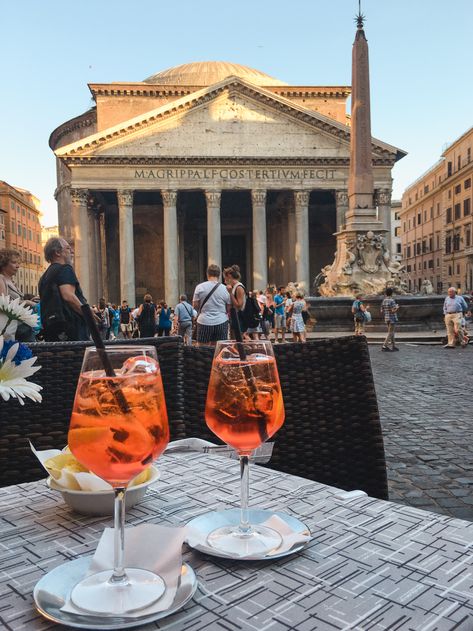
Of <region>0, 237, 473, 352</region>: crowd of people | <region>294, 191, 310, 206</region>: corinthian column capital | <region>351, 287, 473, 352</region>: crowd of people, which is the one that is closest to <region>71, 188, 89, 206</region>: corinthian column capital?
<region>294, 191, 310, 206</region>: corinthian column capital

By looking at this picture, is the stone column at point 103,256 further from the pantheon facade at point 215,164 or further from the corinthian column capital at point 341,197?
the corinthian column capital at point 341,197

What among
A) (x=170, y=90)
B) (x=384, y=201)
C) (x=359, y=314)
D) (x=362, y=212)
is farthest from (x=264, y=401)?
(x=170, y=90)

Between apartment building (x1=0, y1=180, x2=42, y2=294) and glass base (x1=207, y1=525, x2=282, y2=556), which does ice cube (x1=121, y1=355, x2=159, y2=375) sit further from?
apartment building (x1=0, y1=180, x2=42, y2=294)

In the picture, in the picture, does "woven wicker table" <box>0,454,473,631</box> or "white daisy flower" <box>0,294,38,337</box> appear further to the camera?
"white daisy flower" <box>0,294,38,337</box>

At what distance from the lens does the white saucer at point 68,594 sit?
804 millimetres

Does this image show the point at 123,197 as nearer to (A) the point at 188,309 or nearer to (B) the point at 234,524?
(A) the point at 188,309

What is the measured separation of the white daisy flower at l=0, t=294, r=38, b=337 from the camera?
110 cm

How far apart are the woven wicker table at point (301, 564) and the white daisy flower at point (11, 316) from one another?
388mm

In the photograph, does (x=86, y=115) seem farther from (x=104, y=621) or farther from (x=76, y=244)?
(x=104, y=621)

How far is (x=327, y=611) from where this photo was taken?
0.84 m

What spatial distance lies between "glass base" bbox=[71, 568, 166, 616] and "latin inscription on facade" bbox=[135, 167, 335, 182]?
31.2 meters

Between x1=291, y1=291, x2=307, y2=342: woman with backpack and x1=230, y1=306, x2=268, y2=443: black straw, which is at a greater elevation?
x1=230, y1=306, x2=268, y2=443: black straw

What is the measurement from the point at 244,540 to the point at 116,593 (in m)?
0.27

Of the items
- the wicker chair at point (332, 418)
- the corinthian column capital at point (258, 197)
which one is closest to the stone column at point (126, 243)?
the corinthian column capital at point (258, 197)
